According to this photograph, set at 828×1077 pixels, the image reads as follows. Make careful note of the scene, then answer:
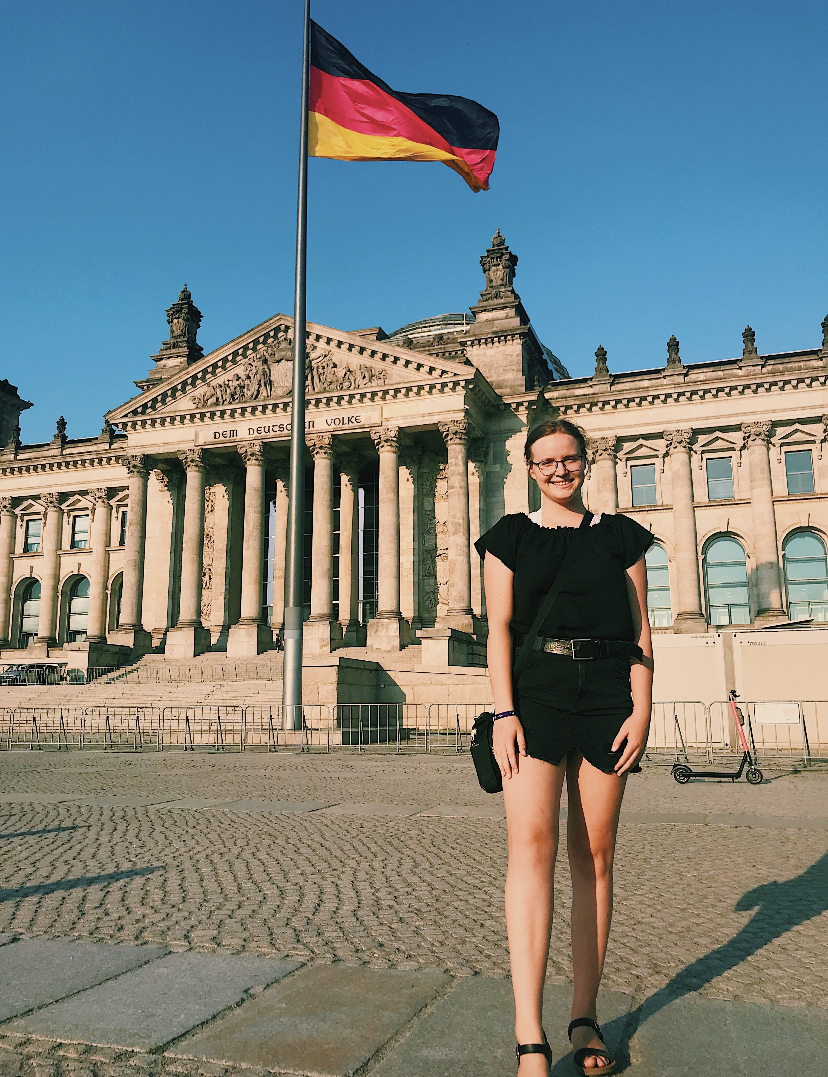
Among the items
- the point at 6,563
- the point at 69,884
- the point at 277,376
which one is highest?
→ the point at 277,376

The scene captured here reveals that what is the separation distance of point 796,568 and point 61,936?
38762 millimetres

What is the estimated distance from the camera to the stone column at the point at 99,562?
50.3m

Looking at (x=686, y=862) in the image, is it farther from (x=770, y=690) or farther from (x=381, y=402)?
(x=381, y=402)

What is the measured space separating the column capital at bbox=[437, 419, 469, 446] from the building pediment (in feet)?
6.58

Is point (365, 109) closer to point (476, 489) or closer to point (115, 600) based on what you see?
point (476, 489)

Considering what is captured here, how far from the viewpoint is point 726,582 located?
39.4 m

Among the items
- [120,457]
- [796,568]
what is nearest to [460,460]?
[796,568]

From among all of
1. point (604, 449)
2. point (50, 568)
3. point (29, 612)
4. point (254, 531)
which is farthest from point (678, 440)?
point (29, 612)

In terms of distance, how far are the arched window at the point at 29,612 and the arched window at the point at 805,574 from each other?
44.1 meters

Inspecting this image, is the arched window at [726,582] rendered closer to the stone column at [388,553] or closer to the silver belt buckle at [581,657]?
the stone column at [388,553]

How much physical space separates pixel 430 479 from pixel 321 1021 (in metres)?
39.2

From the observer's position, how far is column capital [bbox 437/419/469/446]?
3766 centimetres

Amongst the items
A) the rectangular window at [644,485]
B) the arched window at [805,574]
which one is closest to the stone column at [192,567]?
the rectangular window at [644,485]

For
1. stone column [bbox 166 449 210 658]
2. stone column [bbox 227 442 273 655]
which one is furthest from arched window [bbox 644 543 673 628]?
stone column [bbox 166 449 210 658]
